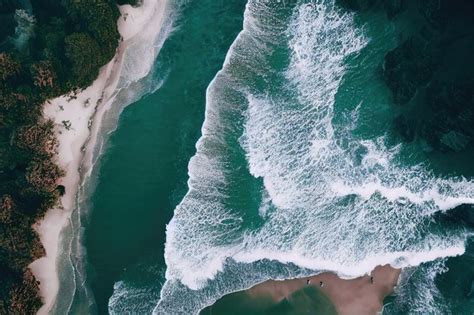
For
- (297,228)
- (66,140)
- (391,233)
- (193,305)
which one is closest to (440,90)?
(391,233)

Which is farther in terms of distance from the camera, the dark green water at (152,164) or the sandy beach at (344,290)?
the dark green water at (152,164)

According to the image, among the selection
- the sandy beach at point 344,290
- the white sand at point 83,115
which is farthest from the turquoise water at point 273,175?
the white sand at point 83,115

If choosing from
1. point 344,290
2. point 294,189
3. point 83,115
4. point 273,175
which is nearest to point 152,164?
point 83,115

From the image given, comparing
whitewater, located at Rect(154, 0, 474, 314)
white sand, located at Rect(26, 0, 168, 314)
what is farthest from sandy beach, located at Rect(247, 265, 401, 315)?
white sand, located at Rect(26, 0, 168, 314)

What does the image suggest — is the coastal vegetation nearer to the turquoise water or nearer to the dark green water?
the dark green water

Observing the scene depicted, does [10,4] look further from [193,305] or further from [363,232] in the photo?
[363,232]

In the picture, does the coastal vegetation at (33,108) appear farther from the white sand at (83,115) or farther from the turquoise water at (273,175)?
the turquoise water at (273,175)
